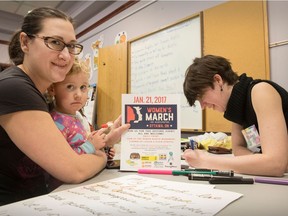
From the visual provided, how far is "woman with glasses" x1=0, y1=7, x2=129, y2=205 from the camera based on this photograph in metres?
0.68

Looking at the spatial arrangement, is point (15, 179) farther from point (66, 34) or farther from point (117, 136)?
point (66, 34)

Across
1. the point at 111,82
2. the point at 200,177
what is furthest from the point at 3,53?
the point at 200,177

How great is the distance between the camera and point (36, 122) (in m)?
0.68

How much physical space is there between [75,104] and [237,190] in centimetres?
81

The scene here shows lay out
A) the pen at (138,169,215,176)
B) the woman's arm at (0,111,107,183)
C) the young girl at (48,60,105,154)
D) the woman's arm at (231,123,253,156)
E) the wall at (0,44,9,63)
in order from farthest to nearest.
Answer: the wall at (0,44,9,63)
the woman's arm at (231,123,253,156)
the young girl at (48,60,105,154)
the pen at (138,169,215,176)
the woman's arm at (0,111,107,183)

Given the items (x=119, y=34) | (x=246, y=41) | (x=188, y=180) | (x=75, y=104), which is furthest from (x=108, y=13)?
(x=188, y=180)

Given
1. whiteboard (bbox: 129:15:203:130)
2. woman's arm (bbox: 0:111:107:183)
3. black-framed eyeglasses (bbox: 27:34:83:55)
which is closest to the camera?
woman's arm (bbox: 0:111:107:183)

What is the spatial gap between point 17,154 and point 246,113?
0.97 m

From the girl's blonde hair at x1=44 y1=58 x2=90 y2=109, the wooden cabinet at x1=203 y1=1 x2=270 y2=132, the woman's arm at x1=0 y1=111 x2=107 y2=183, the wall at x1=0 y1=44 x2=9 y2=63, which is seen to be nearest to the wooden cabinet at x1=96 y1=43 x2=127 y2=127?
the wooden cabinet at x1=203 y1=1 x2=270 y2=132

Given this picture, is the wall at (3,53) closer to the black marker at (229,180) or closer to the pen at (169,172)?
the pen at (169,172)

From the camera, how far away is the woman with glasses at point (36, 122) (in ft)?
2.24

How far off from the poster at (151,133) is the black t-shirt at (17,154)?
31 cm

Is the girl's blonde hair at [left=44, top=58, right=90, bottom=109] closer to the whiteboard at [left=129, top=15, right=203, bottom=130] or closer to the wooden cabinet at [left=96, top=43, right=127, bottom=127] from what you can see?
the whiteboard at [left=129, top=15, right=203, bottom=130]

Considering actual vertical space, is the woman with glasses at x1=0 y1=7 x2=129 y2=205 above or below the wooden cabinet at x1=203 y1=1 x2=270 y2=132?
below
